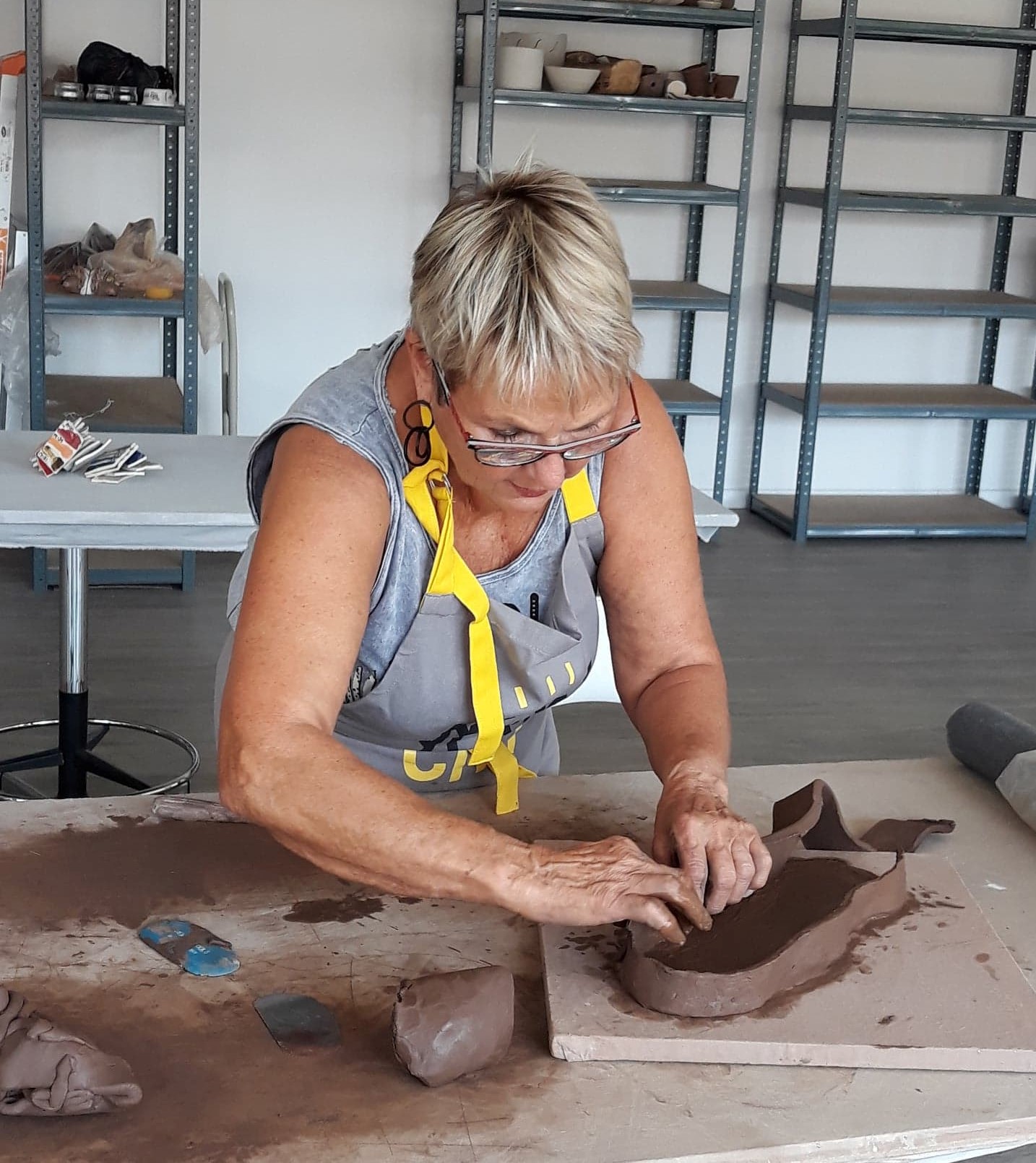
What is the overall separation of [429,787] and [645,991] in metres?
0.54

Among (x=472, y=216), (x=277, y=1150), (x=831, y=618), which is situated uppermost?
(x=472, y=216)

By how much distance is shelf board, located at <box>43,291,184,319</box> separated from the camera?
4199mm

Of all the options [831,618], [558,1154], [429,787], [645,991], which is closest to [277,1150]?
[558,1154]

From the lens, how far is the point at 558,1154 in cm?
103

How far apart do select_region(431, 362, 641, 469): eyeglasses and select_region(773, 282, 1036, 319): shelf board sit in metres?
4.11

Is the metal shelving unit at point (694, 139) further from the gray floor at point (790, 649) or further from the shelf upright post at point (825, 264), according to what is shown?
the gray floor at point (790, 649)

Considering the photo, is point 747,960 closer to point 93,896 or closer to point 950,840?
point 950,840

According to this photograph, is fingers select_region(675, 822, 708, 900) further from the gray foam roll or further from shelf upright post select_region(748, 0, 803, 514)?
shelf upright post select_region(748, 0, 803, 514)

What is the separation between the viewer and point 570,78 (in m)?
4.81

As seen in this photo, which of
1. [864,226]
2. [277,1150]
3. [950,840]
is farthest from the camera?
[864,226]

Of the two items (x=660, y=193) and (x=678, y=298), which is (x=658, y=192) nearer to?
(x=660, y=193)

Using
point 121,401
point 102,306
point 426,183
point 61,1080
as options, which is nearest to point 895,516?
point 426,183

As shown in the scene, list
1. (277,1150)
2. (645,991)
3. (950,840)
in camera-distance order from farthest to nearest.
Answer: (950,840) < (645,991) < (277,1150)

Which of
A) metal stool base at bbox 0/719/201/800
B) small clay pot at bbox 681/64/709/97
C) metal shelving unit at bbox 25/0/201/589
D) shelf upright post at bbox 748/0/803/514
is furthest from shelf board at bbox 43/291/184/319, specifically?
shelf upright post at bbox 748/0/803/514
